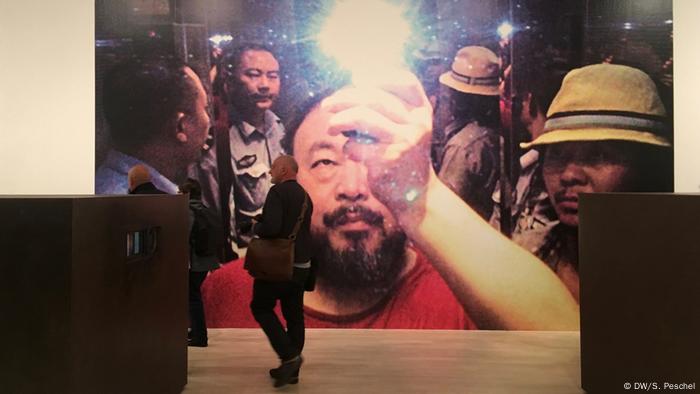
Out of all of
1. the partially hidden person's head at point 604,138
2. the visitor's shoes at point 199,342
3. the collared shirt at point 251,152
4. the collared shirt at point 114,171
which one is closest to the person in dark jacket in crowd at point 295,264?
the visitor's shoes at point 199,342

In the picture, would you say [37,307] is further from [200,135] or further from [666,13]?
[666,13]

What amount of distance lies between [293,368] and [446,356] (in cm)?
145

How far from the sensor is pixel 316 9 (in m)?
6.00

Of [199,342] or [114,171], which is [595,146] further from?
[114,171]

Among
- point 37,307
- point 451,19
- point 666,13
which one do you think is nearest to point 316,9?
point 451,19

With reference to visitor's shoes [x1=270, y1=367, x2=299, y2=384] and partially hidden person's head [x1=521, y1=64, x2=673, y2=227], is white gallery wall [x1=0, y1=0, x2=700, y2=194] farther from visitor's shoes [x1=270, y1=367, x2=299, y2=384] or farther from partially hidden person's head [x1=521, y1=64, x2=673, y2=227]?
partially hidden person's head [x1=521, y1=64, x2=673, y2=227]

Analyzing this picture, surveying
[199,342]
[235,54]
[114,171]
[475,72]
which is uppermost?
[235,54]

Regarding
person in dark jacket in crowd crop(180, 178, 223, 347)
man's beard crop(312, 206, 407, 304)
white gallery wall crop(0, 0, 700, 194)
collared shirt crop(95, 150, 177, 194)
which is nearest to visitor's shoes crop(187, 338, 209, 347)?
person in dark jacket in crowd crop(180, 178, 223, 347)

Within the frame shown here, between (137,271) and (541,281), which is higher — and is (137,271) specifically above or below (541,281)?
above

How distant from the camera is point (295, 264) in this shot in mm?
4082

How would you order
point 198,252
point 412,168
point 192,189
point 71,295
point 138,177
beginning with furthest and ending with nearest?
1. point 412,168
2. point 192,189
3. point 198,252
4. point 138,177
5. point 71,295

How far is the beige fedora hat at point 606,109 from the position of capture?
19.1ft

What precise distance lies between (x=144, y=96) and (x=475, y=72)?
3257 mm

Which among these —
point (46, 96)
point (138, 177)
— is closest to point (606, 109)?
point (138, 177)
